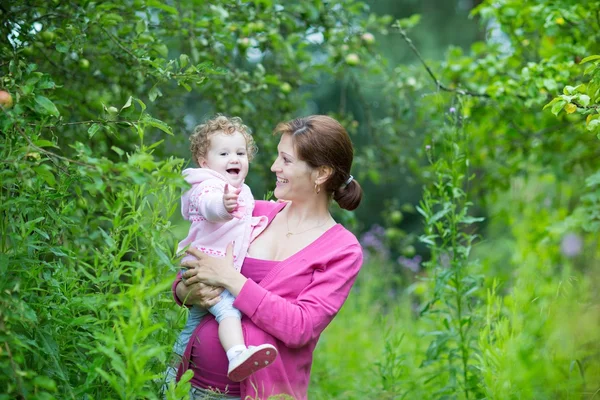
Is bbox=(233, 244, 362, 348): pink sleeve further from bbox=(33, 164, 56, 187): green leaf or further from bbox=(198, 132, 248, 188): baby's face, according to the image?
bbox=(33, 164, 56, 187): green leaf

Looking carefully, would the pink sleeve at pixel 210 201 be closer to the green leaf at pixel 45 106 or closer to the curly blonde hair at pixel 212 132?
the curly blonde hair at pixel 212 132

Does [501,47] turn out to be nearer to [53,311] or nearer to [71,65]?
[71,65]

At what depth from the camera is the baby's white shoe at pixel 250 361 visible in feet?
6.91

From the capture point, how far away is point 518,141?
4.73m

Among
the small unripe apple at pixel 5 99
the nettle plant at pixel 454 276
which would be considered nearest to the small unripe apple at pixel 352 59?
the nettle plant at pixel 454 276

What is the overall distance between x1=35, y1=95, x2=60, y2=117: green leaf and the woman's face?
0.80 metres

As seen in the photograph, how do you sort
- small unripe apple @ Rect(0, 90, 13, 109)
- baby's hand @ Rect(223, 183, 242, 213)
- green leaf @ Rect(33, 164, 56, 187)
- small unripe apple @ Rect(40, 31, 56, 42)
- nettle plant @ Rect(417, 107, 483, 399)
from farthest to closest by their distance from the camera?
nettle plant @ Rect(417, 107, 483, 399) < small unripe apple @ Rect(40, 31, 56, 42) < baby's hand @ Rect(223, 183, 242, 213) < small unripe apple @ Rect(0, 90, 13, 109) < green leaf @ Rect(33, 164, 56, 187)

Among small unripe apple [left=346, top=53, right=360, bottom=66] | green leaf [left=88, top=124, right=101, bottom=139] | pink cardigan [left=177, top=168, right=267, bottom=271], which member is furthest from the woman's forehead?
small unripe apple [left=346, top=53, right=360, bottom=66]

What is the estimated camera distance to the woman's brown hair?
2.46 metres

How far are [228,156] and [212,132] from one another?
10 cm

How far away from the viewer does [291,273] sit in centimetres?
235

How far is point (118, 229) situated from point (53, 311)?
332 mm

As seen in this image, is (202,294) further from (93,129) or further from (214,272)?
(93,129)

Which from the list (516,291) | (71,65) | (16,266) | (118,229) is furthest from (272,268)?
(71,65)
